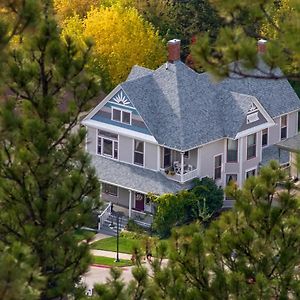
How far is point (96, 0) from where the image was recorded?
5791 centimetres

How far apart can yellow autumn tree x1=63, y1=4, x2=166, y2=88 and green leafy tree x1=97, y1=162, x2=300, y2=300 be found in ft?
101

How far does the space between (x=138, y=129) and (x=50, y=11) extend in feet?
73.1

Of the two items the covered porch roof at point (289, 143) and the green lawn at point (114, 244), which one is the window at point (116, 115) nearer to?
the green lawn at point (114, 244)

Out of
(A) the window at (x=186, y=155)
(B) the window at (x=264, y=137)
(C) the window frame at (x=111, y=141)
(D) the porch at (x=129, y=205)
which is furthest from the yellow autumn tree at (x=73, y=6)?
(A) the window at (x=186, y=155)

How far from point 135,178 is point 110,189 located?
1487mm

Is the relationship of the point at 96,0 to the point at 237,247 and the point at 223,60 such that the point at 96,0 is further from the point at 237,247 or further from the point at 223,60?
the point at 223,60

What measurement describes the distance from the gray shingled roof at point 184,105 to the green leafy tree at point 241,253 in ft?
69.4

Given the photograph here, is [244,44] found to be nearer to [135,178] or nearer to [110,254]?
[110,254]

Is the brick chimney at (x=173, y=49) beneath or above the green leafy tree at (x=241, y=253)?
beneath

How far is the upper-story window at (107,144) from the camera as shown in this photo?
141ft

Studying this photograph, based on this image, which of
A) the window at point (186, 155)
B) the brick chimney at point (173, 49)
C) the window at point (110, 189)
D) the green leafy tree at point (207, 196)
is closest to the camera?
the green leafy tree at point (207, 196)

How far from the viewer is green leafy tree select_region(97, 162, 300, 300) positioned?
19.1 meters

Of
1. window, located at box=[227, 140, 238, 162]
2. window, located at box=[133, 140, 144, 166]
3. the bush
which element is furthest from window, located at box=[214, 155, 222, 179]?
window, located at box=[133, 140, 144, 166]

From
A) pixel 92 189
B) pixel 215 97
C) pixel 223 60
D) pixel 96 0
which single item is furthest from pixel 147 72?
pixel 223 60
